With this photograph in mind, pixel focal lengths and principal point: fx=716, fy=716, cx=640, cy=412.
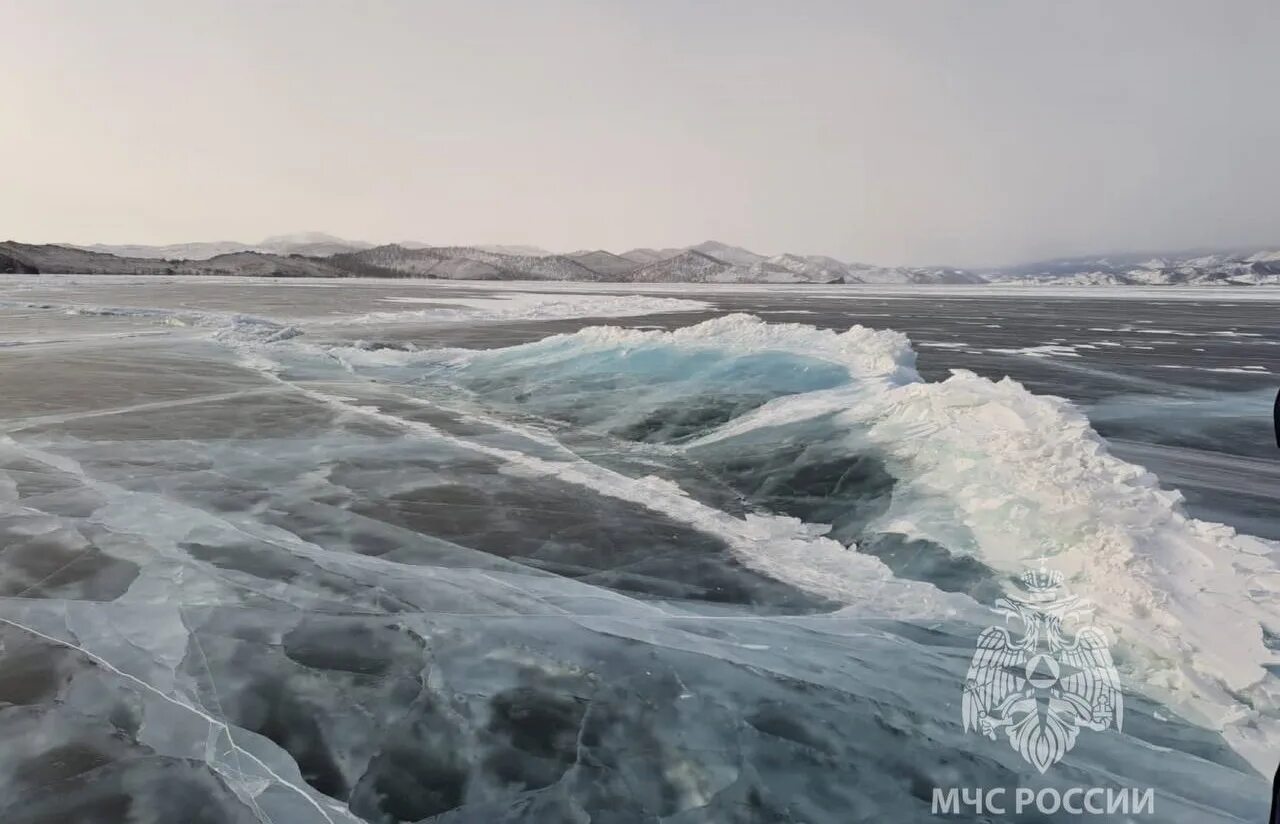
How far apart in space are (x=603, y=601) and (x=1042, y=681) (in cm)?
269

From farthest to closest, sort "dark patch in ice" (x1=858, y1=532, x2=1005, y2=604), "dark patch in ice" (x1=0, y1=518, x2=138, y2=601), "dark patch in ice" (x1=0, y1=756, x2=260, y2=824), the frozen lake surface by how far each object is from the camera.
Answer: "dark patch in ice" (x1=858, y1=532, x2=1005, y2=604)
"dark patch in ice" (x1=0, y1=518, x2=138, y2=601)
the frozen lake surface
"dark patch in ice" (x1=0, y1=756, x2=260, y2=824)

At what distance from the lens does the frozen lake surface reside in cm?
323

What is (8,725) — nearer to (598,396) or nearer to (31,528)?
(31,528)

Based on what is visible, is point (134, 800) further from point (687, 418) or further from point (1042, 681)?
point (687, 418)

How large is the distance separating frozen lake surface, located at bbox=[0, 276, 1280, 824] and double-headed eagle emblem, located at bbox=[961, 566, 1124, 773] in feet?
0.37

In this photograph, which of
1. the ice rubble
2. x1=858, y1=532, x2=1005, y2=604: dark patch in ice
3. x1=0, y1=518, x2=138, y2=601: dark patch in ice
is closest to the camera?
the ice rubble

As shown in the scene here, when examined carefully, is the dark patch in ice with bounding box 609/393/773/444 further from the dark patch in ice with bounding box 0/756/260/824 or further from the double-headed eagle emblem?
the dark patch in ice with bounding box 0/756/260/824

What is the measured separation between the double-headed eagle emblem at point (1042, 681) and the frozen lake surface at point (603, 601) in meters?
0.11

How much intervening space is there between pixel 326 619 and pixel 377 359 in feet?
42.4

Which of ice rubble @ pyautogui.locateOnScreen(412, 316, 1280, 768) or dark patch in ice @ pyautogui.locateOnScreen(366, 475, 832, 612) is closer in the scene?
ice rubble @ pyautogui.locateOnScreen(412, 316, 1280, 768)

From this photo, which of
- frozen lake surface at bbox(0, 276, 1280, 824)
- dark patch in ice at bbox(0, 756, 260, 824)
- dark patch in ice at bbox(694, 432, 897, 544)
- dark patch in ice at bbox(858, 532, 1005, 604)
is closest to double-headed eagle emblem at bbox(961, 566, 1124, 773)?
frozen lake surface at bbox(0, 276, 1280, 824)

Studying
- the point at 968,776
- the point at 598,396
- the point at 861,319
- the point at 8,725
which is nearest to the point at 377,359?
the point at 598,396

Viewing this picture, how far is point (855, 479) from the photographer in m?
7.61

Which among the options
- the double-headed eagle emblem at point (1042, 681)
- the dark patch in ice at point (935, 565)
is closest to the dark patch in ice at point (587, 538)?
the dark patch in ice at point (935, 565)
